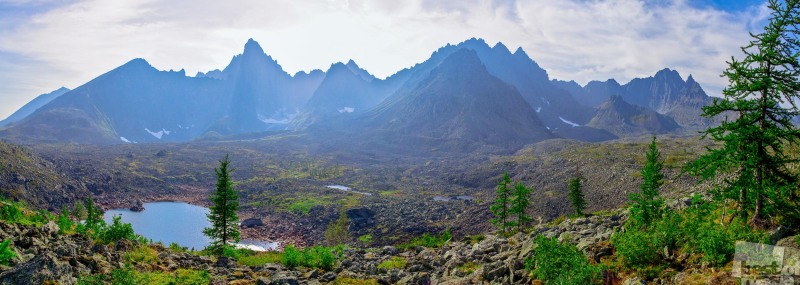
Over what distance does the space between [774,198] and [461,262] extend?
13.8 metres

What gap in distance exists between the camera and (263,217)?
9581 centimetres

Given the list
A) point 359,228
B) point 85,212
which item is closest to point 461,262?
point 359,228

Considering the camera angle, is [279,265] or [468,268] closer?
[468,268]

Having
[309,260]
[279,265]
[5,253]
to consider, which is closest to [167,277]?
[5,253]

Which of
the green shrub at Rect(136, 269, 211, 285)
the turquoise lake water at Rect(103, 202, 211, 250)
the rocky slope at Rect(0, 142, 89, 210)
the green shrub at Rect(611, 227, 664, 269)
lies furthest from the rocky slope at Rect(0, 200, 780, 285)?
the rocky slope at Rect(0, 142, 89, 210)

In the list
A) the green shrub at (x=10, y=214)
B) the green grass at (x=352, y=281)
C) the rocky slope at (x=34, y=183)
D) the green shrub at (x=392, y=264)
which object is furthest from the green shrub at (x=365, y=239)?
the rocky slope at (x=34, y=183)

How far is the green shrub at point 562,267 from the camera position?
13805mm

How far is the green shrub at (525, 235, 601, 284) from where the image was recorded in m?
13.8

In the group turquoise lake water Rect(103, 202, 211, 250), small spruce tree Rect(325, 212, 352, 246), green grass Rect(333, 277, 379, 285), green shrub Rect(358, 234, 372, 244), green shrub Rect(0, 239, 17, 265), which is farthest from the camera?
turquoise lake water Rect(103, 202, 211, 250)

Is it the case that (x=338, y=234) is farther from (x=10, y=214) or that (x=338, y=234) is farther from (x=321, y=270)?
(x=10, y=214)

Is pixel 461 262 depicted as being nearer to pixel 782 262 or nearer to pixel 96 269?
pixel 782 262

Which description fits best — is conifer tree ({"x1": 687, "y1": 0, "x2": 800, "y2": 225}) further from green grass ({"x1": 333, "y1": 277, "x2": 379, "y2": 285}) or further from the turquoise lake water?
A: the turquoise lake water

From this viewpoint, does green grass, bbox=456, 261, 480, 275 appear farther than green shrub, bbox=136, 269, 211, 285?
Yes

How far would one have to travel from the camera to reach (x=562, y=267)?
14.9m
